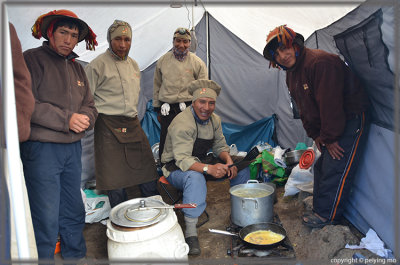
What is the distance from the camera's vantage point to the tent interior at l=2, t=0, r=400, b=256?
230cm

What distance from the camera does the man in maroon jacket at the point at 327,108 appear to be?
8.57 ft

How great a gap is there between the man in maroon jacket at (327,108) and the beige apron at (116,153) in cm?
147

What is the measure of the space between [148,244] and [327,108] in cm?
162

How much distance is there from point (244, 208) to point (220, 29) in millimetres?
3849

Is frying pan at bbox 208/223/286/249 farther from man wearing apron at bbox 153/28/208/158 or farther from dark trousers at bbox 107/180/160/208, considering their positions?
man wearing apron at bbox 153/28/208/158

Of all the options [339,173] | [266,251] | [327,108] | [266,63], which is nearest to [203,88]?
[327,108]

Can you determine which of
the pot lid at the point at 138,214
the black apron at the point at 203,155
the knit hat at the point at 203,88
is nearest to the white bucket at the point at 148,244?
the pot lid at the point at 138,214

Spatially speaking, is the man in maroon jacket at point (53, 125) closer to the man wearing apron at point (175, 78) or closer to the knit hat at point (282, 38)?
the knit hat at point (282, 38)

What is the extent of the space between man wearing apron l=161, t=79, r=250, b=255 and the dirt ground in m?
0.20

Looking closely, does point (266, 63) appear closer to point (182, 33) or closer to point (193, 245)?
point (182, 33)

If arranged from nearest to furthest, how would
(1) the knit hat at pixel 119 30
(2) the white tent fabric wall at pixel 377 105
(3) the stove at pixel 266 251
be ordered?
(2) the white tent fabric wall at pixel 377 105
(3) the stove at pixel 266 251
(1) the knit hat at pixel 119 30

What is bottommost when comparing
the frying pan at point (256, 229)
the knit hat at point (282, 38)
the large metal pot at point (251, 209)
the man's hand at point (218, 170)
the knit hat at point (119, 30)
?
the frying pan at point (256, 229)

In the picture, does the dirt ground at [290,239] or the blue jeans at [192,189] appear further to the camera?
the blue jeans at [192,189]

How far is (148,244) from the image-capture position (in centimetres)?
218
